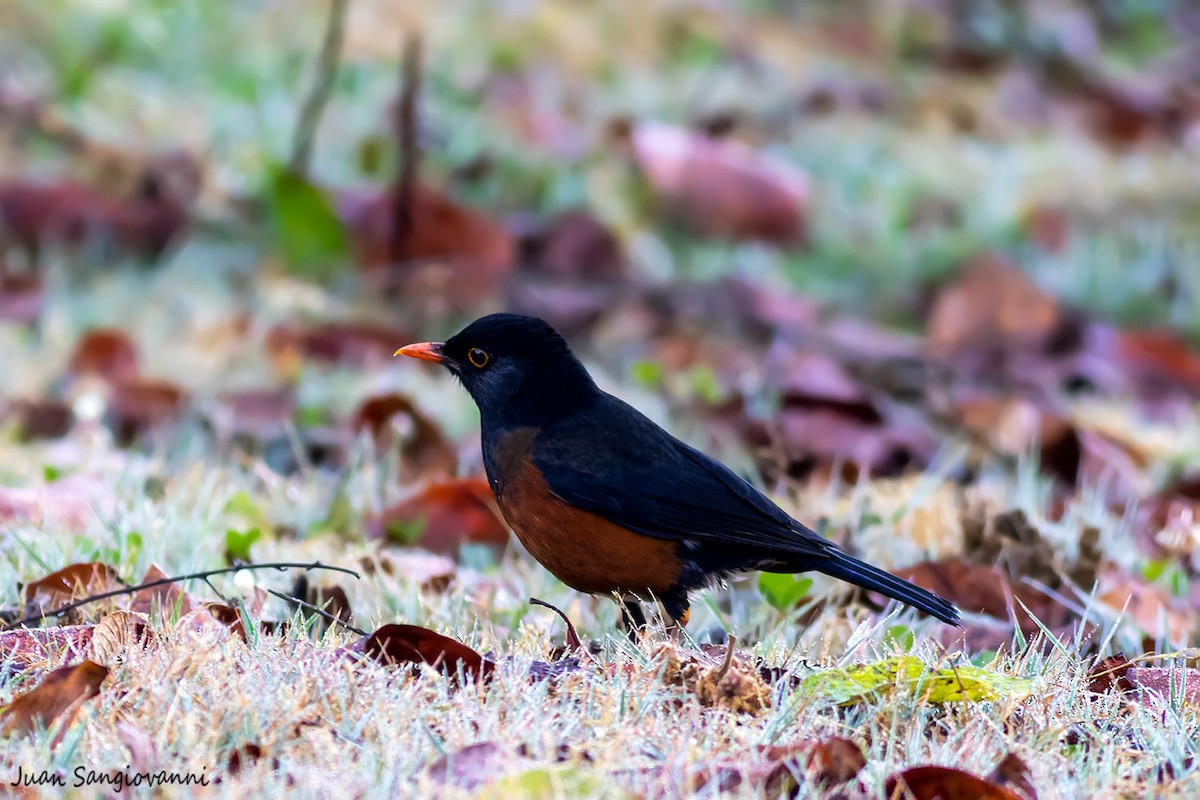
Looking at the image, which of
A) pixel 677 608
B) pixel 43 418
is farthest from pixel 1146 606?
pixel 43 418

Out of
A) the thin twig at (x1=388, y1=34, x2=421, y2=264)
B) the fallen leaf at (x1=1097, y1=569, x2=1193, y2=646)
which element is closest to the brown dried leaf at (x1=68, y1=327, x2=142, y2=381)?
the thin twig at (x1=388, y1=34, x2=421, y2=264)

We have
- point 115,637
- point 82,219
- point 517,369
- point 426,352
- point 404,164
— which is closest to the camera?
point 115,637

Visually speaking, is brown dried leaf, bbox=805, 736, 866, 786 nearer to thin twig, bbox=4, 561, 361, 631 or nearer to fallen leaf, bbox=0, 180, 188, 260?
thin twig, bbox=4, 561, 361, 631

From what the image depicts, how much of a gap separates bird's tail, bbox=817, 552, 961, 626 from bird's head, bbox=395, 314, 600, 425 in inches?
32.0

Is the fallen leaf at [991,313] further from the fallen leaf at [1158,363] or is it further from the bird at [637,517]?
the bird at [637,517]

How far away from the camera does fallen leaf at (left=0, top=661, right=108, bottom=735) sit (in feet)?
8.91

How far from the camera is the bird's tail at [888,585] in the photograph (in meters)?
3.56

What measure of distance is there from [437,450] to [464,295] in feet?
5.73

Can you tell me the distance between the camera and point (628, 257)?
789 centimetres

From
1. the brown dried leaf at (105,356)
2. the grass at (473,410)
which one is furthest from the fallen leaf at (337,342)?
the brown dried leaf at (105,356)

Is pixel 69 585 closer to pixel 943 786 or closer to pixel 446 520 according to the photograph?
pixel 446 520

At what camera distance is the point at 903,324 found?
7.80 metres

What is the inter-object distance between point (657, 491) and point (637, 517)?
9 cm

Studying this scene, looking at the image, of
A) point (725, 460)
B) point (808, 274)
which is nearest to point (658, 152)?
point (808, 274)
